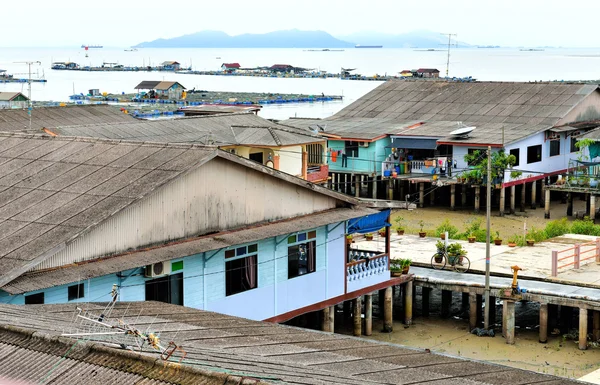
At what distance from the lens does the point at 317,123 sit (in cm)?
6078

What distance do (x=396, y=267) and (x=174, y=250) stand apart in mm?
10646

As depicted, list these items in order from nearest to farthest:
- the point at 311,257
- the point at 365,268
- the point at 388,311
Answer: the point at 311,257
the point at 365,268
the point at 388,311

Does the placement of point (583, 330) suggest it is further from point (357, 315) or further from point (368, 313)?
point (357, 315)

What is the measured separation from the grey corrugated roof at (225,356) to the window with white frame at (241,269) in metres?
3.79

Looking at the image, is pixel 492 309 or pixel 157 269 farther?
pixel 492 309

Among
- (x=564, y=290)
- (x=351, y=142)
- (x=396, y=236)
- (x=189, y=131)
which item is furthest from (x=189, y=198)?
(x=351, y=142)

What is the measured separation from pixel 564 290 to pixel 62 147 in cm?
1496

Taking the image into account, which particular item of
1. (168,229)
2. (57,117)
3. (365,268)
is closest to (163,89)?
(57,117)

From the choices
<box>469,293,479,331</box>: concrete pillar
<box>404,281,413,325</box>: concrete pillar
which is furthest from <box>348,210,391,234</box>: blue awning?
<box>469,293,479,331</box>: concrete pillar

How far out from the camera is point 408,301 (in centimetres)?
3145

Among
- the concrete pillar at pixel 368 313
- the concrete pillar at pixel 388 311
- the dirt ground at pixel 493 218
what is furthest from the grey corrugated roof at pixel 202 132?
the concrete pillar at pixel 368 313

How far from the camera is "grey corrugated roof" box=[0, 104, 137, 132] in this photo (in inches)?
1912

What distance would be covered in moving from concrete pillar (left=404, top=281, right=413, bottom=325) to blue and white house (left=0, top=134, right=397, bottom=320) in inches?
133

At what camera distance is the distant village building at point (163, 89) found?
418 ft
